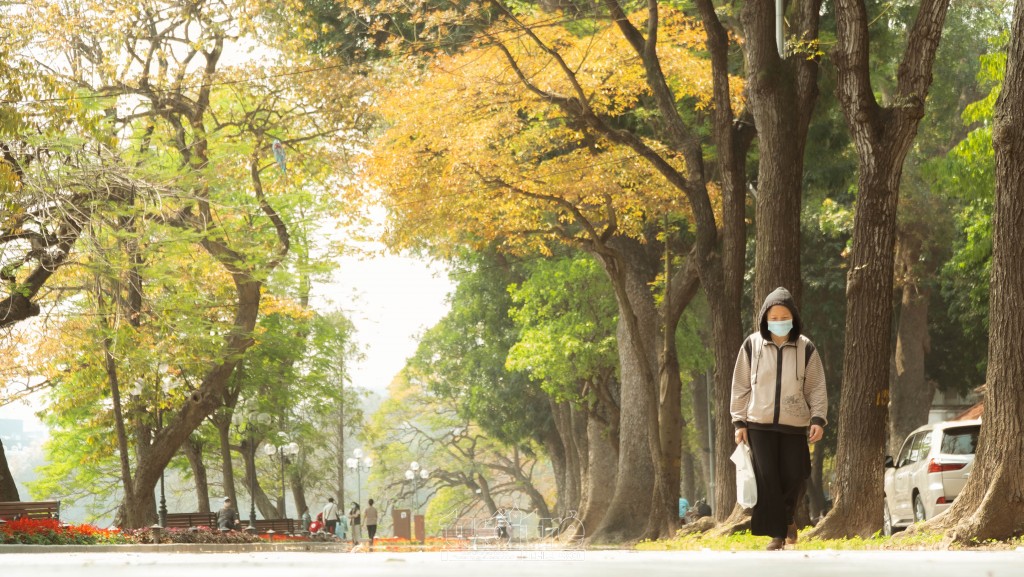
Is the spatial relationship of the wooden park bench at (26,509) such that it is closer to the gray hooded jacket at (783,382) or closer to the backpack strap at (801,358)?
the gray hooded jacket at (783,382)

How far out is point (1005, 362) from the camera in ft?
39.4

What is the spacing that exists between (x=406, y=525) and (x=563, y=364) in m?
9.98

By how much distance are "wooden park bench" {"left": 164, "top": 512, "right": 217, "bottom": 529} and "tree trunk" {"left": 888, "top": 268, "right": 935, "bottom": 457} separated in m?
18.1

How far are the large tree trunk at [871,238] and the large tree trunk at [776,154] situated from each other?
5.76 feet

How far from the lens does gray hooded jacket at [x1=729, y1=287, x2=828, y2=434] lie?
936cm

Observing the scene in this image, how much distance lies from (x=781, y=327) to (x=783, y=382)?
40cm

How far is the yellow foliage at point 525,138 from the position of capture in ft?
76.9

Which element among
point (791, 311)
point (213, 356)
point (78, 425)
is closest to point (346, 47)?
point (213, 356)

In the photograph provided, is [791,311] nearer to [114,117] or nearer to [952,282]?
[114,117]

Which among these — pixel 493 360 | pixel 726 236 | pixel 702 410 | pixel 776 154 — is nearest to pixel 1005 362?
pixel 776 154

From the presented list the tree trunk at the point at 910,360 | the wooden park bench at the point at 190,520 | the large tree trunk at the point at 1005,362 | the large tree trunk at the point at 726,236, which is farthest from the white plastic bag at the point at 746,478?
the tree trunk at the point at 910,360

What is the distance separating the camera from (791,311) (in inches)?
369

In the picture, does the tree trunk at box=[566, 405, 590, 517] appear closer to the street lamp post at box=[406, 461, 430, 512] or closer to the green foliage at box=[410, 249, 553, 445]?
the green foliage at box=[410, 249, 553, 445]

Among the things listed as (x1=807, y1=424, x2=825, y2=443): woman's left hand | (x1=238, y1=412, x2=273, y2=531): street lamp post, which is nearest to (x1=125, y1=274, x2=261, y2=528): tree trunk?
(x1=238, y1=412, x2=273, y2=531): street lamp post
